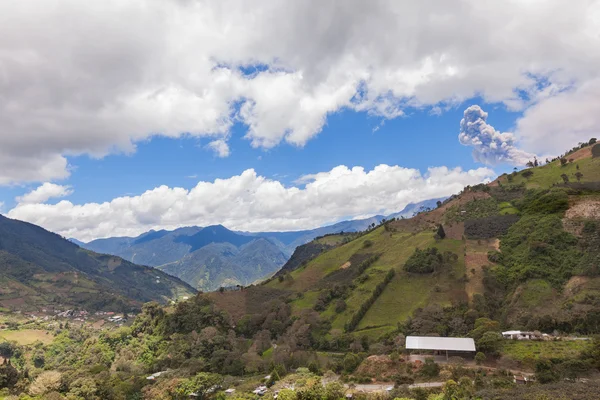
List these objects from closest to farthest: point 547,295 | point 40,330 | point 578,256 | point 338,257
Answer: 1. point 547,295
2. point 578,256
3. point 338,257
4. point 40,330

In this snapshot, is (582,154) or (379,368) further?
(582,154)

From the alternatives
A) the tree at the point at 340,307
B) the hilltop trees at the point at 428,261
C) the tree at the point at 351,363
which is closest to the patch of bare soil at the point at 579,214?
the hilltop trees at the point at 428,261

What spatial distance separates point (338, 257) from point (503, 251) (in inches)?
2831

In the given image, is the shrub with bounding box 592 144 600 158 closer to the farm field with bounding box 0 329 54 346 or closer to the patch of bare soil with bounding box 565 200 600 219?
the patch of bare soil with bounding box 565 200 600 219

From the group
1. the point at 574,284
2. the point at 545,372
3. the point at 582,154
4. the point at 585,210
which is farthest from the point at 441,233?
the point at 582,154

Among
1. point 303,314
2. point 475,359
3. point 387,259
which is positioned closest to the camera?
point 475,359

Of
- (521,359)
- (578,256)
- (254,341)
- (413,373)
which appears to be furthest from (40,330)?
(578,256)

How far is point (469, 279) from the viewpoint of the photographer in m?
105

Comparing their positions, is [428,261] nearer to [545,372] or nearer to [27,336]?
[545,372]

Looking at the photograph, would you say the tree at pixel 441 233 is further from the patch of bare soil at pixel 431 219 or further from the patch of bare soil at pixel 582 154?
the patch of bare soil at pixel 582 154

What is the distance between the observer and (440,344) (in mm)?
70625

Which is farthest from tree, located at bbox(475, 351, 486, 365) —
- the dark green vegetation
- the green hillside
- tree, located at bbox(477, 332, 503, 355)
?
the green hillside

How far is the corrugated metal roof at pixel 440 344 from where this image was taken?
2689 inches

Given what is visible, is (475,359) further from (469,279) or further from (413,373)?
(469,279)
